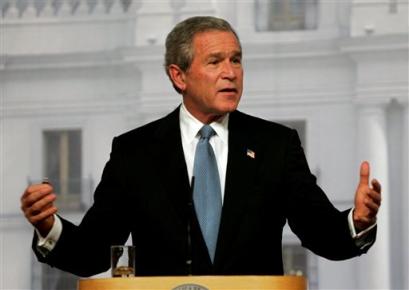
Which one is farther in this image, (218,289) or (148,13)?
(148,13)

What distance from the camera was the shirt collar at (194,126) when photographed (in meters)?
3.02

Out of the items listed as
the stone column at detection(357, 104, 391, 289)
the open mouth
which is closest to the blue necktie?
the open mouth

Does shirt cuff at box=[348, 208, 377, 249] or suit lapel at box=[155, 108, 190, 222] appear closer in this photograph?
shirt cuff at box=[348, 208, 377, 249]

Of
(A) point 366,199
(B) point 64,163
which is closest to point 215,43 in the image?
(A) point 366,199

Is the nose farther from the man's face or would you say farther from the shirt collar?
the shirt collar

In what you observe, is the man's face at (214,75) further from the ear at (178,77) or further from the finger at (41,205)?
the finger at (41,205)

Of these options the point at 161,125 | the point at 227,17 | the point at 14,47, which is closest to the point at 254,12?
the point at 227,17

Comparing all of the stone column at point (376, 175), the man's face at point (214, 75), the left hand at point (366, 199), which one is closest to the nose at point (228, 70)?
the man's face at point (214, 75)

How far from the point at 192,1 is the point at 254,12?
0.99 ft

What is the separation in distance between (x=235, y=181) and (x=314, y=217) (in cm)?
19

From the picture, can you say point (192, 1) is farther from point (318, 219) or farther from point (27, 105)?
point (318, 219)

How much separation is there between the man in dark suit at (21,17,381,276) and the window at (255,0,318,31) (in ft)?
11.7

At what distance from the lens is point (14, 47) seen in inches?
264

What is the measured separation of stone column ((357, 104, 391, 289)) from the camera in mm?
6285
